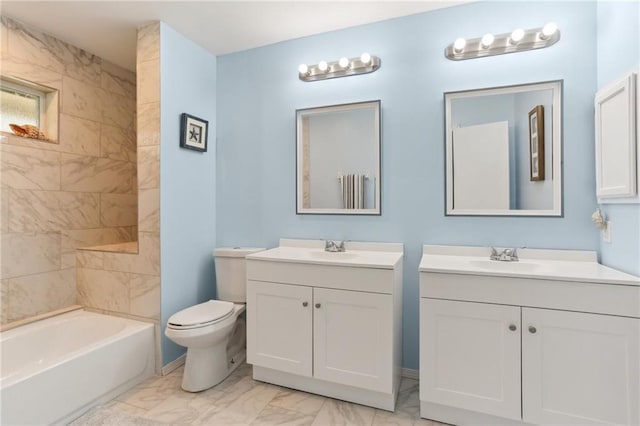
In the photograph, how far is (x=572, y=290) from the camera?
144 cm

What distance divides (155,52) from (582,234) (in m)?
2.95

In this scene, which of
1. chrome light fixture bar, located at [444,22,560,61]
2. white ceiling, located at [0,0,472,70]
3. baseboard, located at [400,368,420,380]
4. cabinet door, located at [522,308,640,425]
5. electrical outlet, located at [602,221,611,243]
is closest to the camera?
cabinet door, located at [522,308,640,425]

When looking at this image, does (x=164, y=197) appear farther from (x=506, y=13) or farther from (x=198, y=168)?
(x=506, y=13)

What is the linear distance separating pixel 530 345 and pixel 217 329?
1715mm

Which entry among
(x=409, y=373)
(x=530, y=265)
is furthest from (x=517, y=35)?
(x=409, y=373)

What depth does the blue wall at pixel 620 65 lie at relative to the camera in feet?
4.83

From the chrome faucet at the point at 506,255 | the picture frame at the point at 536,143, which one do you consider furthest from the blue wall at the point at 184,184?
the picture frame at the point at 536,143

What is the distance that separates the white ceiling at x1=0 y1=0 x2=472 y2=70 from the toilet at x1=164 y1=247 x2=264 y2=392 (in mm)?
1639

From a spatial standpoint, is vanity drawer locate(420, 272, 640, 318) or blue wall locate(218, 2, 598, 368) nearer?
vanity drawer locate(420, 272, 640, 318)

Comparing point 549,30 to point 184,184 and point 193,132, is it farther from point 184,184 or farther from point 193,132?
point 184,184

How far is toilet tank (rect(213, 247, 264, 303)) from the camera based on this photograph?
242cm

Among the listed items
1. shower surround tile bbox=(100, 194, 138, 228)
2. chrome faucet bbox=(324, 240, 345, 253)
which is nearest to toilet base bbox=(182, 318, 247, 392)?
chrome faucet bbox=(324, 240, 345, 253)

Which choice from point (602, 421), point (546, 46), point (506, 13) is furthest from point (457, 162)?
point (602, 421)

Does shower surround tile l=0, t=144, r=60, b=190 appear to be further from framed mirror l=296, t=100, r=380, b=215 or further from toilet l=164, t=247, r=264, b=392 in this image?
framed mirror l=296, t=100, r=380, b=215
